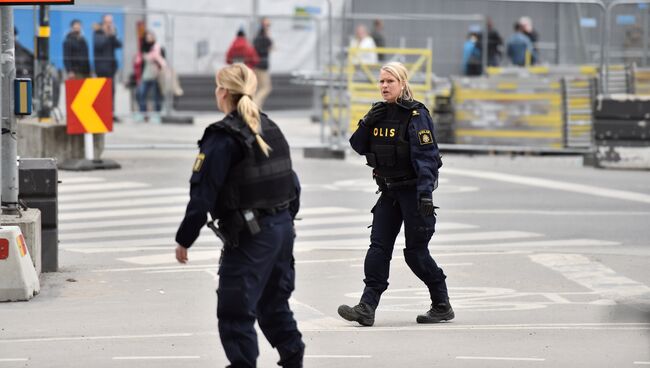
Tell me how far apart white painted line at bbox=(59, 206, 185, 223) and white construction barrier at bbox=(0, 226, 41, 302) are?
510cm

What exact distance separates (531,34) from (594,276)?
14560mm

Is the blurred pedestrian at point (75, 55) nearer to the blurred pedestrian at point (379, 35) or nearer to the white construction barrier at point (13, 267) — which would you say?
the blurred pedestrian at point (379, 35)

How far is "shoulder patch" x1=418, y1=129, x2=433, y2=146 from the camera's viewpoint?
348 inches

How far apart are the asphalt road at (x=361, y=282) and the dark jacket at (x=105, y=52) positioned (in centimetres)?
493

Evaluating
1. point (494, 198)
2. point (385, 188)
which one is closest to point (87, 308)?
point (385, 188)

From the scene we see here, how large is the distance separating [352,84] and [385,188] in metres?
13.0

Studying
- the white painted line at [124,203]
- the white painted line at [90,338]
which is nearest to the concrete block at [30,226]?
the white painted line at [90,338]

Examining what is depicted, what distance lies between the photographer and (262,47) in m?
25.3

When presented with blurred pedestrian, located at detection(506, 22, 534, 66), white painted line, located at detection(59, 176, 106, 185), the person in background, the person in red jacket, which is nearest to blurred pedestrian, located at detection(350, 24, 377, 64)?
the person in red jacket

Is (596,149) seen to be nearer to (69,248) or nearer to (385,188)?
(69,248)

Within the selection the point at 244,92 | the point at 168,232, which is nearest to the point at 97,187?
the point at 168,232

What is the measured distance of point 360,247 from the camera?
12914 mm

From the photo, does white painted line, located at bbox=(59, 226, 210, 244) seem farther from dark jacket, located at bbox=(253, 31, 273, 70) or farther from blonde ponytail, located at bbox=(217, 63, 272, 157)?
dark jacket, located at bbox=(253, 31, 273, 70)

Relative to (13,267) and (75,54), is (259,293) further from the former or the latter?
(75,54)
